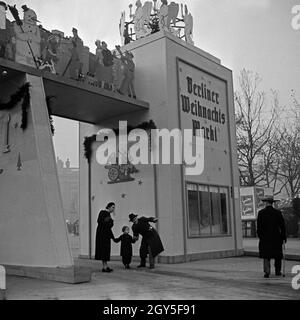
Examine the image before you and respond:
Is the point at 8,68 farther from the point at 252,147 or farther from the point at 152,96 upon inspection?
the point at 252,147

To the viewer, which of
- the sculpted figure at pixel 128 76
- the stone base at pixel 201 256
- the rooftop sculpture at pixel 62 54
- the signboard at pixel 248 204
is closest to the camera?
the rooftop sculpture at pixel 62 54

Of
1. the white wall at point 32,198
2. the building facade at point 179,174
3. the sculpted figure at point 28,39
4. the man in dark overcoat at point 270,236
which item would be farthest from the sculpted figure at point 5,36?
the man in dark overcoat at point 270,236

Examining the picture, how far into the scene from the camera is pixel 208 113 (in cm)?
1551

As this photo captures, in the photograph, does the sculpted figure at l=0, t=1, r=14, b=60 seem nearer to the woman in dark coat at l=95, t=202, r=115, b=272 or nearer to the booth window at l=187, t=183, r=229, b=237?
the woman in dark coat at l=95, t=202, r=115, b=272

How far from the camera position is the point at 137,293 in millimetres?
7512

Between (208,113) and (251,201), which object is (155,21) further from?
(251,201)

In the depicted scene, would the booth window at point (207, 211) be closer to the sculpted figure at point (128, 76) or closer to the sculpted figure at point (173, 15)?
the sculpted figure at point (128, 76)

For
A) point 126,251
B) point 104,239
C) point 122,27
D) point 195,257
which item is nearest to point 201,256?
point 195,257

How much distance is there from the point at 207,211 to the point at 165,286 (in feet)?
21.7

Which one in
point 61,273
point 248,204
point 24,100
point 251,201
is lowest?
point 61,273

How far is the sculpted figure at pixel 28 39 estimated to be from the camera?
10.8 metres

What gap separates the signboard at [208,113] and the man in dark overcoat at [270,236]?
495 centimetres

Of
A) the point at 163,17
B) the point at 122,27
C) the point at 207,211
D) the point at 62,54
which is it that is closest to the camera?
the point at 62,54
